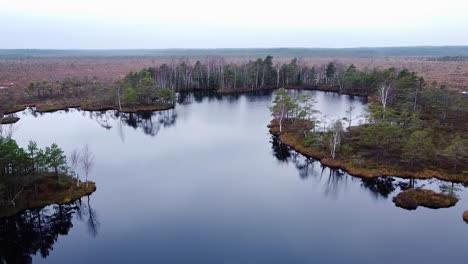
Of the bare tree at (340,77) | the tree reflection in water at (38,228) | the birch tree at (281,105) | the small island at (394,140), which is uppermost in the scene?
the bare tree at (340,77)

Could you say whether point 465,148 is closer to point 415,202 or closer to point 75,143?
point 415,202

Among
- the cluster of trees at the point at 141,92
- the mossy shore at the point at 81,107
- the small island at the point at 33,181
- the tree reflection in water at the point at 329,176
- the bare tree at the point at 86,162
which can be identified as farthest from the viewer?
the cluster of trees at the point at 141,92

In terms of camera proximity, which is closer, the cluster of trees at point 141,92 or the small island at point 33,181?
the small island at point 33,181

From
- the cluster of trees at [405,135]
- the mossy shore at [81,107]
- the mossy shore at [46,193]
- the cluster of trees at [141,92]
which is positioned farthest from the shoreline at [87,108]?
the mossy shore at [46,193]

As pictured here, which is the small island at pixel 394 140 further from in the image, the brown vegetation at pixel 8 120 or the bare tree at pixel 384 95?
the brown vegetation at pixel 8 120

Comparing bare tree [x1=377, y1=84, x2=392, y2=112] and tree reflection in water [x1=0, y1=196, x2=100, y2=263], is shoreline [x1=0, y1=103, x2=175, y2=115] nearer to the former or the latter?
tree reflection in water [x1=0, y1=196, x2=100, y2=263]

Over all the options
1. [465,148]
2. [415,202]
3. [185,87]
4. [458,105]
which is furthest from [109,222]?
[185,87]

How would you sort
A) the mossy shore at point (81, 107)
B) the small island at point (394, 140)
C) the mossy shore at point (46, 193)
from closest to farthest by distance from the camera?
the mossy shore at point (46, 193)
the small island at point (394, 140)
the mossy shore at point (81, 107)
